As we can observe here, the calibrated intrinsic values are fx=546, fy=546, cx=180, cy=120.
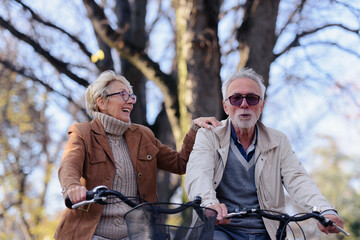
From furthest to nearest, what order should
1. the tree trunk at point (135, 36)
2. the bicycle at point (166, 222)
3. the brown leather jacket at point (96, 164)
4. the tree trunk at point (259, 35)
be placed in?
the tree trunk at point (135, 36) → the tree trunk at point (259, 35) → the brown leather jacket at point (96, 164) → the bicycle at point (166, 222)

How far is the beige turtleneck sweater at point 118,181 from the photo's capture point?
379 centimetres

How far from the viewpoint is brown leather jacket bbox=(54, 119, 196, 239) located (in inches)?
148

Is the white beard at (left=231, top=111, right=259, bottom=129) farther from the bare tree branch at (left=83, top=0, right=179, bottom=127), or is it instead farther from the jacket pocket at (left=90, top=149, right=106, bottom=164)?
the bare tree branch at (left=83, top=0, right=179, bottom=127)

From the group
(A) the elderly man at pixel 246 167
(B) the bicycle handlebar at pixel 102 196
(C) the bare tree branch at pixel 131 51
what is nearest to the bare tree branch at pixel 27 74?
(C) the bare tree branch at pixel 131 51

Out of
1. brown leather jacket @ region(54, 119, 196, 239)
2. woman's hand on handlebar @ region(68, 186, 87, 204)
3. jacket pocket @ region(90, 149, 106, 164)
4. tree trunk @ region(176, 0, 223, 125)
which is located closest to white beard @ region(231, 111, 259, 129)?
brown leather jacket @ region(54, 119, 196, 239)

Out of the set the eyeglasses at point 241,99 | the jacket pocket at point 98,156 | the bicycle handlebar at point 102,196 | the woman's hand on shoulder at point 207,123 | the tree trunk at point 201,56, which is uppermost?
the tree trunk at point 201,56

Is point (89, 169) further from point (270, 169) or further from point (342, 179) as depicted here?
point (342, 179)

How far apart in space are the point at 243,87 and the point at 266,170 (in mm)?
622

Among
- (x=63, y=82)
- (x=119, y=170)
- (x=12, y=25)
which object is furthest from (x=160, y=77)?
(x=119, y=170)

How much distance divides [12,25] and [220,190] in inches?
241

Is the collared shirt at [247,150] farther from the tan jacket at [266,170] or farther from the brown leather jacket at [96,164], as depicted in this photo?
the brown leather jacket at [96,164]

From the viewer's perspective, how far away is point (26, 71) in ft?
32.6

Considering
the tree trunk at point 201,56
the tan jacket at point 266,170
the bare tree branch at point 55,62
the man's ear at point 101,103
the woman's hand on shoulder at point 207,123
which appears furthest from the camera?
the bare tree branch at point 55,62

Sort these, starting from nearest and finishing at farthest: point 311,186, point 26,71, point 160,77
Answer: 1. point 311,186
2. point 160,77
3. point 26,71
